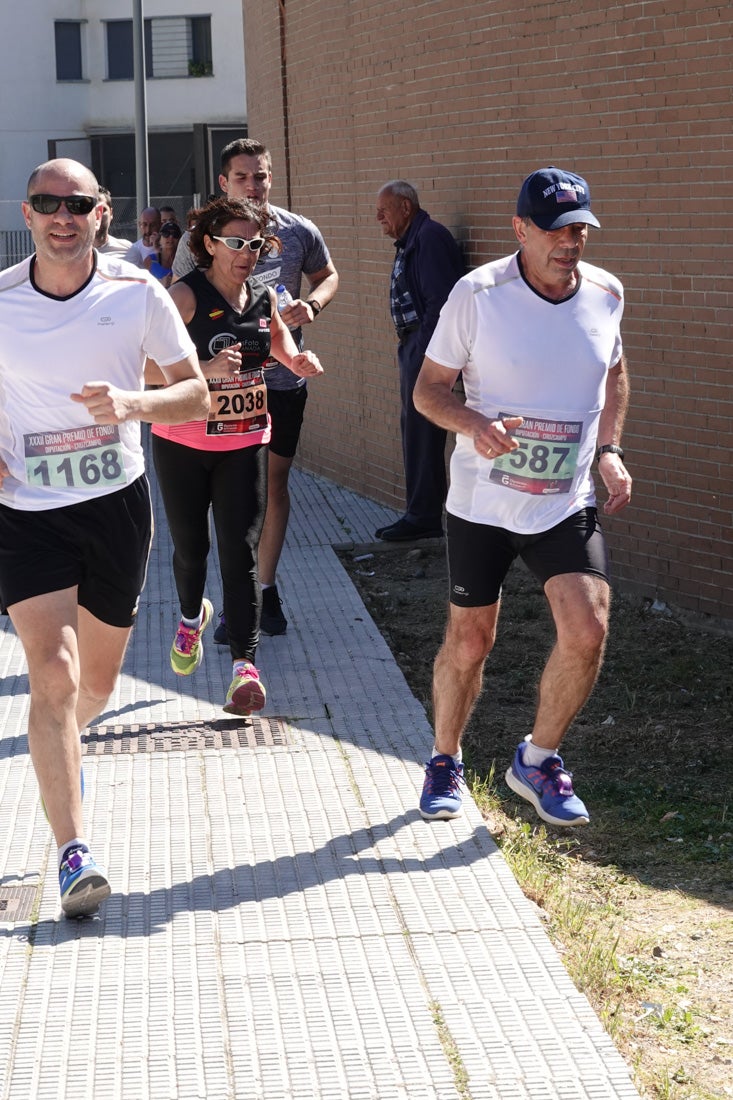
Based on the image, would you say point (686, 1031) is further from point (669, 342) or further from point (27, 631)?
point (669, 342)

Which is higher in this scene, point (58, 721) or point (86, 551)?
point (86, 551)

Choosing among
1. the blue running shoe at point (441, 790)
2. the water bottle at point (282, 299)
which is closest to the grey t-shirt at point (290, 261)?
the water bottle at point (282, 299)

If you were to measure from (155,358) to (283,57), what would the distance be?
9176 mm

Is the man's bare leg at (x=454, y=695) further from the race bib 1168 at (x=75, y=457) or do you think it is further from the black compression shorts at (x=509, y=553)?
the race bib 1168 at (x=75, y=457)

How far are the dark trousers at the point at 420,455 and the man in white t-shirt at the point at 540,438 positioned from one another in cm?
490

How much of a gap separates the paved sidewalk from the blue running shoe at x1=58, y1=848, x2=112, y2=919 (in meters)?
0.06

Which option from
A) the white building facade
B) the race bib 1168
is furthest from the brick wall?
the white building facade

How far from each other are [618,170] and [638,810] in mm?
3802

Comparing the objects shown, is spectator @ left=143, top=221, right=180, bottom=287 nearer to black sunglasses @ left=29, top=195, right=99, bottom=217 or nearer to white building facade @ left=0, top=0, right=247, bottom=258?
black sunglasses @ left=29, top=195, right=99, bottom=217

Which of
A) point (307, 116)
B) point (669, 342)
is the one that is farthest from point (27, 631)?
point (307, 116)

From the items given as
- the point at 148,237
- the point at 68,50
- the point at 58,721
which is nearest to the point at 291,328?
the point at 58,721

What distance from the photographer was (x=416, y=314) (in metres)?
10.1

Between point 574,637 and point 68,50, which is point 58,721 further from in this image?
point 68,50

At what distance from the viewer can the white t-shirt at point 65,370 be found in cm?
462
